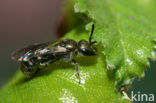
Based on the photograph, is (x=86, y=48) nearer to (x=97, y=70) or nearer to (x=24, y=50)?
(x=97, y=70)

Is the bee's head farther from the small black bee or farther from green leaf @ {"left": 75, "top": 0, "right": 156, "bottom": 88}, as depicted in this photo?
green leaf @ {"left": 75, "top": 0, "right": 156, "bottom": 88}

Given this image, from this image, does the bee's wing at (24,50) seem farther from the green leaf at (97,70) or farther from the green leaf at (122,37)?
the green leaf at (122,37)

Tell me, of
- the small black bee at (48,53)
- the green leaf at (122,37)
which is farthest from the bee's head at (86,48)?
the green leaf at (122,37)

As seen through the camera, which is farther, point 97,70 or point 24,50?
point 24,50

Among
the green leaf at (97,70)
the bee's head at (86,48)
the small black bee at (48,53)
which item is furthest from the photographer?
the small black bee at (48,53)

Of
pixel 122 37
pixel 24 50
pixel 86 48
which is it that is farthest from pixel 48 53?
pixel 122 37

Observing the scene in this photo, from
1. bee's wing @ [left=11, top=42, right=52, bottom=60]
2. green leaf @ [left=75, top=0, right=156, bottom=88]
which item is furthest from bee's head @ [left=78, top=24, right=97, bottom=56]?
bee's wing @ [left=11, top=42, right=52, bottom=60]

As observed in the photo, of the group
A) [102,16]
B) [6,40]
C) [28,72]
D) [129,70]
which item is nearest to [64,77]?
[28,72]
